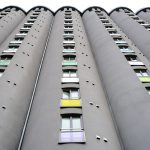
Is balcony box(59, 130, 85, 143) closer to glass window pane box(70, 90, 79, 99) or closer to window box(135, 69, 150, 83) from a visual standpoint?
glass window pane box(70, 90, 79, 99)

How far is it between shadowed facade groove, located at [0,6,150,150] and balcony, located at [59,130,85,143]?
61mm

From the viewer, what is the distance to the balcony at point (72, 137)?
47.1ft

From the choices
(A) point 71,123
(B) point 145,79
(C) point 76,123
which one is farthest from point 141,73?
(A) point 71,123

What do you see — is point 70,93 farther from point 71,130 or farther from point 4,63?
point 4,63

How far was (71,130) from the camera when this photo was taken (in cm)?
1525

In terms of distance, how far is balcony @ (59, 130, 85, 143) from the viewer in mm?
14353

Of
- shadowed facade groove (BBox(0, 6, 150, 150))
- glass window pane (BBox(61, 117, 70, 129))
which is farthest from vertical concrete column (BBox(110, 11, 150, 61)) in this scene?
glass window pane (BBox(61, 117, 70, 129))

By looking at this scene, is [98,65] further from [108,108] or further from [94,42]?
[108,108]

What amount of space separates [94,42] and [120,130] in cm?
1727

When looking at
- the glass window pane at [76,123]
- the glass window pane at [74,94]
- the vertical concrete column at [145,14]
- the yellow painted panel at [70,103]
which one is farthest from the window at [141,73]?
Result: the vertical concrete column at [145,14]

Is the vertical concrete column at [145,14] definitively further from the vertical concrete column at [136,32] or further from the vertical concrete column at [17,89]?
the vertical concrete column at [17,89]

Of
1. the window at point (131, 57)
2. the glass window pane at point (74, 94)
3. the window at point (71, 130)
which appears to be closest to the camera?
the window at point (71, 130)

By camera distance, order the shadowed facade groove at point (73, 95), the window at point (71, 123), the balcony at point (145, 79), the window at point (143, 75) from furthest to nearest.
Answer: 1. the window at point (143, 75)
2. the balcony at point (145, 79)
3. the window at point (71, 123)
4. the shadowed facade groove at point (73, 95)

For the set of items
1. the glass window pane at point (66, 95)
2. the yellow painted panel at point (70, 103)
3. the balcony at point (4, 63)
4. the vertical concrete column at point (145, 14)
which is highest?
the vertical concrete column at point (145, 14)
